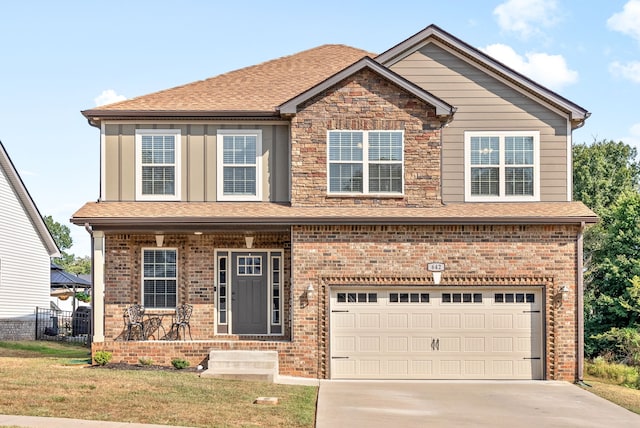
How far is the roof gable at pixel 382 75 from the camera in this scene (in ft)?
64.6

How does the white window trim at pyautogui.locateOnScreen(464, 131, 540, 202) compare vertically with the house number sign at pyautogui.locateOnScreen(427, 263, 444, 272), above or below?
above

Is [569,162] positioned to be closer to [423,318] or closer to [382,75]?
[382,75]

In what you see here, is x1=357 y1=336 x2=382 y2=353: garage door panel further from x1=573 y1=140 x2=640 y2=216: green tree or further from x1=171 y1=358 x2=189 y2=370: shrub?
x1=573 y1=140 x2=640 y2=216: green tree

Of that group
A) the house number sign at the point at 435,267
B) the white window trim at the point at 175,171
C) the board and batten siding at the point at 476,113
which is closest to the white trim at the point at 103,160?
the white window trim at the point at 175,171

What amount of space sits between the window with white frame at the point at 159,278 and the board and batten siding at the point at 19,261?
11465 mm

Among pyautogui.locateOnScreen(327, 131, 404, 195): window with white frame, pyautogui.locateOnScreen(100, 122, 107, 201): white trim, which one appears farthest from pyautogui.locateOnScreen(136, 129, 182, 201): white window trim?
pyautogui.locateOnScreen(327, 131, 404, 195): window with white frame

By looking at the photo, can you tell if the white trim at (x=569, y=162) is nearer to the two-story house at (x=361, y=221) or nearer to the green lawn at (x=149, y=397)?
the two-story house at (x=361, y=221)

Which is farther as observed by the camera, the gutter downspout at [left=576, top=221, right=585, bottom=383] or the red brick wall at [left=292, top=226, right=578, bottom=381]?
the red brick wall at [left=292, top=226, right=578, bottom=381]

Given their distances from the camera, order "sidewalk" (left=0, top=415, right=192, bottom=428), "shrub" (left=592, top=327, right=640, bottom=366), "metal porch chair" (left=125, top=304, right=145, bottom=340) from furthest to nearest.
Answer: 1. "shrub" (left=592, top=327, right=640, bottom=366)
2. "metal porch chair" (left=125, top=304, right=145, bottom=340)
3. "sidewalk" (left=0, top=415, right=192, bottom=428)

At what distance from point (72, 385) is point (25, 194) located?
18620 millimetres

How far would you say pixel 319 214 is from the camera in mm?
19312

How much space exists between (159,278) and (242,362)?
11.5ft

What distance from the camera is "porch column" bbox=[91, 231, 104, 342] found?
19.3 m

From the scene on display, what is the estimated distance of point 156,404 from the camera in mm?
13312
